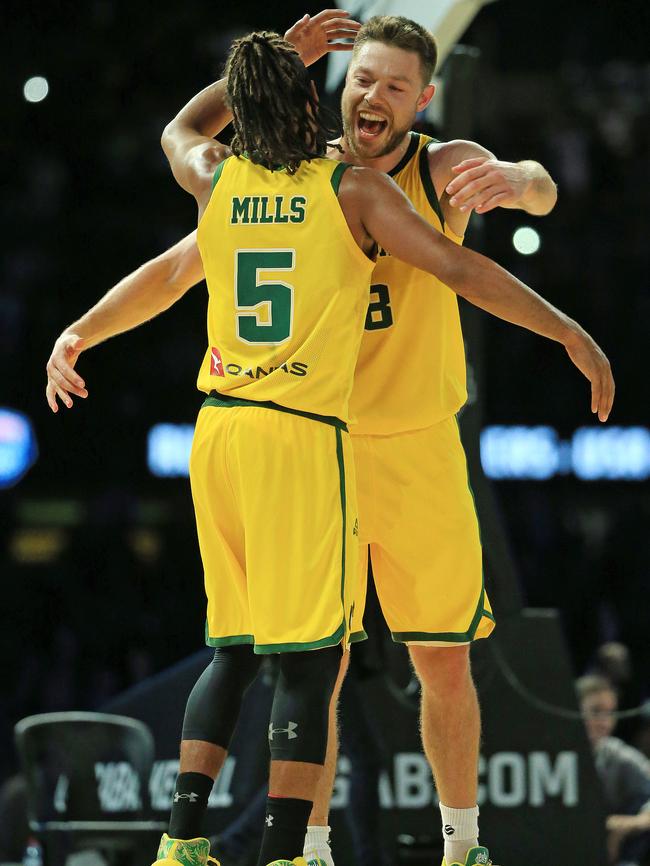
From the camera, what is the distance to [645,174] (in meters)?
15.7

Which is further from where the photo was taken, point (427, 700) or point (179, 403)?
point (179, 403)

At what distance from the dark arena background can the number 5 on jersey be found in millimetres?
6493

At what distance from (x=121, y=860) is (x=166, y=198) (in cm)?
945

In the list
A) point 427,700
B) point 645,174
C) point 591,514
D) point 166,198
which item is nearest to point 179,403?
point 166,198

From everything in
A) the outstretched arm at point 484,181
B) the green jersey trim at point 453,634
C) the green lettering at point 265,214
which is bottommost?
the green jersey trim at point 453,634

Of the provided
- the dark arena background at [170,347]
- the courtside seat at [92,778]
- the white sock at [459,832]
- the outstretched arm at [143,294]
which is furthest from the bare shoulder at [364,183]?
the dark arena background at [170,347]

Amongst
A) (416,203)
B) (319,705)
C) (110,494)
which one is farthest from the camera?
(110,494)

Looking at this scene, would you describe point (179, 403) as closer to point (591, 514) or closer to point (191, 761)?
point (591, 514)

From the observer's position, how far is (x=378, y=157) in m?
3.97

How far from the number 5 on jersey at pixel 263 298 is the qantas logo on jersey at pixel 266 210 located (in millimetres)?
81

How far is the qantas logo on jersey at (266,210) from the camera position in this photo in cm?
347

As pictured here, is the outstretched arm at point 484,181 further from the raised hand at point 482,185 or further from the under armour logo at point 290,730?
the under armour logo at point 290,730

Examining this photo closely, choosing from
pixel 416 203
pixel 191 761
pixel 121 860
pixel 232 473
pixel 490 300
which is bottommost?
pixel 121 860

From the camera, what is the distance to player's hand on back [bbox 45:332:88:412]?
12.6 feet
